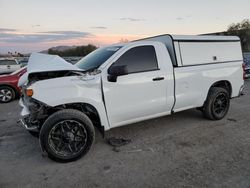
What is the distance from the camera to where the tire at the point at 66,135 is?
3914 mm

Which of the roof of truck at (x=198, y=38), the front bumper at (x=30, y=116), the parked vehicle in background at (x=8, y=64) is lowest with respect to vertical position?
the front bumper at (x=30, y=116)

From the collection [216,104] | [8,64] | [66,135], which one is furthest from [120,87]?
[8,64]

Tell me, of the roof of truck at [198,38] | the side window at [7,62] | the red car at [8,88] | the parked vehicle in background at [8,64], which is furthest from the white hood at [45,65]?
the side window at [7,62]

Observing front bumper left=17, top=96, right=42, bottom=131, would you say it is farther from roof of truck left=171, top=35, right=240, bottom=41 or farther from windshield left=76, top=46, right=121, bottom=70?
roof of truck left=171, top=35, right=240, bottom=41

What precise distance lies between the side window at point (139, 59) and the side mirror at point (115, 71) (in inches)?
10.5

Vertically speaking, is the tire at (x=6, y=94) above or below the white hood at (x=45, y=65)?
below

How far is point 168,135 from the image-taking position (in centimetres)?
508

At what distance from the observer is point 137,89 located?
15.2ft

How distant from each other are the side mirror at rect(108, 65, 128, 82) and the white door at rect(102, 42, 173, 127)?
0.18 ft

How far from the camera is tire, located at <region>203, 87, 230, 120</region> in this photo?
581 cm

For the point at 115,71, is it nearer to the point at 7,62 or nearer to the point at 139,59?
the point at 139,59

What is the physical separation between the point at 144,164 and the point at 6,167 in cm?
218

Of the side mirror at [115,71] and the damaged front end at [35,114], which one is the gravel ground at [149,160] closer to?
the damaged front end at [35,114]

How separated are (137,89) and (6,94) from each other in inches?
261
